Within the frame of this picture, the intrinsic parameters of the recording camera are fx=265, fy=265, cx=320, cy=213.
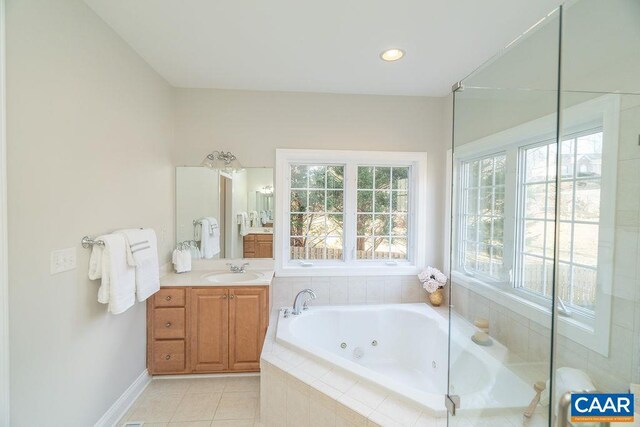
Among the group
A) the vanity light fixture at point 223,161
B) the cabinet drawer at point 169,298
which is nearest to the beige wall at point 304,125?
the vanity light fixture at point 223,161

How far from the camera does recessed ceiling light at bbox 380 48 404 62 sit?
6.25 feet

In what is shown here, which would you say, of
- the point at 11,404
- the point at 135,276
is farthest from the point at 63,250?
the point at 11,404

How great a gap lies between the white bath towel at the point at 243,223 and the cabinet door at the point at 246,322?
2.21ft

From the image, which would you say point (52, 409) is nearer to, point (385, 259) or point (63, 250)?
point (63, 250)

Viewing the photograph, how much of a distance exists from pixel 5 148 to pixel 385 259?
108 inches

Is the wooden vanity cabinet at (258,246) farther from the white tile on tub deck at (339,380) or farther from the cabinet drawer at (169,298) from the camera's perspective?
the white tile on tub deck at (339,380)

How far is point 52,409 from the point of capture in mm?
1323

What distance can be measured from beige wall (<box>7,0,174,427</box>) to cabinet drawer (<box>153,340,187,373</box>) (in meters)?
0.15

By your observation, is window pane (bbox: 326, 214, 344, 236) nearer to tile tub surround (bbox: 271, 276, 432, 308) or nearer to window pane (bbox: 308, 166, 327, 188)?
window pane (bbox: 308, 166, 327, 188)

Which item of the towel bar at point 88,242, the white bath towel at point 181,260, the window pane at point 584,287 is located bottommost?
the white bath towel at point 181,260

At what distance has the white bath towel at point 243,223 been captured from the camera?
2684 millimetres

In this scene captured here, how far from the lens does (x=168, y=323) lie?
2.17m

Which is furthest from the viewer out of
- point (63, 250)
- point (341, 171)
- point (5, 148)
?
point (341, 171)

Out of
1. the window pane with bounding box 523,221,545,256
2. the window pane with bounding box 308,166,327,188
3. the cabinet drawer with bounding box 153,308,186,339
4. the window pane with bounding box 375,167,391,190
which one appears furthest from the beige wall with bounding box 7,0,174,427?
the window pane with bounding box 523,221,545,256
